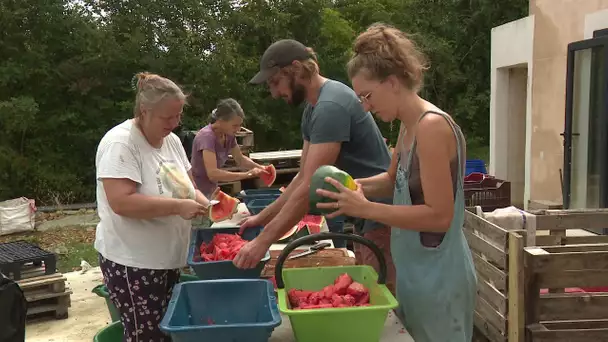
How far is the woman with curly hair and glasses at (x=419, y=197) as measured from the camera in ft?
6.31

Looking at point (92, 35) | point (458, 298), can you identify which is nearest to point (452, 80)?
point (92, 35)

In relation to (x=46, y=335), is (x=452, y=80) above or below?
above

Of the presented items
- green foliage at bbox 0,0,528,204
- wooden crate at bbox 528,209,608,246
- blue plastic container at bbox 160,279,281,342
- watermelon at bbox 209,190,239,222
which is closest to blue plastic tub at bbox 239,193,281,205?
watermelon at bbox 209,190,239,222

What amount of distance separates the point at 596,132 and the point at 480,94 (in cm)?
1214

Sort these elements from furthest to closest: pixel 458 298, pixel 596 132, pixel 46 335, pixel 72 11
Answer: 1. pixel 72 11
2. pixel 596 132
3. pixel 46 335
4. pixel 458 298

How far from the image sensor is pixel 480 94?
18.3m

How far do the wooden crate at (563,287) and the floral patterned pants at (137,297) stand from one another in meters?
2.02

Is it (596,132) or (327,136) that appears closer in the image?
(327,136)

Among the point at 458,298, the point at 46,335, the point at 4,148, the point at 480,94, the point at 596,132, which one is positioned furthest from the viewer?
the point at 480,94

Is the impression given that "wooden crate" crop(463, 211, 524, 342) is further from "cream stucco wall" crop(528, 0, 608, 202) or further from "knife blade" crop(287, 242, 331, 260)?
"cream stucco wall" crop(528, 0, 608, 202)

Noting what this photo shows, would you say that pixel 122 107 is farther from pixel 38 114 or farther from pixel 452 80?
pixel 452 80

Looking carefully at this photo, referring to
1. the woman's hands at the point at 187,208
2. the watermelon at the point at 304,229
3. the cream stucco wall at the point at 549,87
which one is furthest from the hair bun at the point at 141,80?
the cream stucco wall at the point at 549,87

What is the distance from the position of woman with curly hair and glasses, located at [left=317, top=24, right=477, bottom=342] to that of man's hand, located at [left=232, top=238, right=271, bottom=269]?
532 millimetres

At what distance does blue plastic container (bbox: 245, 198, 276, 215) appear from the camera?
425 cm
